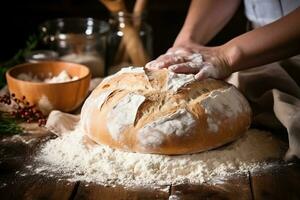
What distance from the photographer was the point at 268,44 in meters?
1.11

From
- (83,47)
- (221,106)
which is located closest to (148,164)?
(221,106)

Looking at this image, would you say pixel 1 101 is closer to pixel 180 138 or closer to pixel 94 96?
pixel 94 96

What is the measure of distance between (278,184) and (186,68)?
311 millimetres

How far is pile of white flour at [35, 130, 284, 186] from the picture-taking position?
929 mm

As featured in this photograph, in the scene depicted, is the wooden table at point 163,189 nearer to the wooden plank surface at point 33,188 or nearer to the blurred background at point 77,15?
the wooden plank surface at point 33,188

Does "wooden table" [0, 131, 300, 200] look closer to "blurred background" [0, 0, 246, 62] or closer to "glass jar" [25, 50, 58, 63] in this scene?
"glass jar" [25, 50, 58, 63]

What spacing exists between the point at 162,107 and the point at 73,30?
0.84m

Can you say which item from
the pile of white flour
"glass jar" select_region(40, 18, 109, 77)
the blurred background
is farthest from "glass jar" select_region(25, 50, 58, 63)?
the blurred background

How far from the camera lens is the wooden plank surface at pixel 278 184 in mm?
883

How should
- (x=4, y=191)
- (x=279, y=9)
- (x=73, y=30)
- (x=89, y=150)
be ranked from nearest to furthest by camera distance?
(x=4, y=191) → (x=89, y=150) → (x=279, y=9) → (x=73, y=30)

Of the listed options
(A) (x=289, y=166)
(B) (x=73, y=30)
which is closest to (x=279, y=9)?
(A) (x=289, y=166)

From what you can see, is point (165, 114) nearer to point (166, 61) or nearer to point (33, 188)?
point (166, 61)

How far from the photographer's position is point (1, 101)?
4.03 ft

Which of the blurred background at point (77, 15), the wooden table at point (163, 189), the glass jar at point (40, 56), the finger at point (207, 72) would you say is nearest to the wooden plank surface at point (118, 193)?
the wooden table at point (163, 189)
